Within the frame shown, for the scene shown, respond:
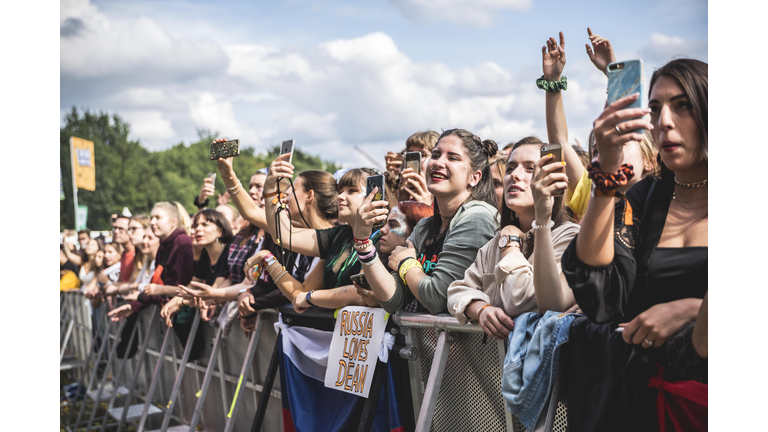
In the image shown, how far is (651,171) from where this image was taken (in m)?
3.03

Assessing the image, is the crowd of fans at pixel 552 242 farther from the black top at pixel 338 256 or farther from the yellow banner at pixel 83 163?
the yellow banner at pixel 83 163

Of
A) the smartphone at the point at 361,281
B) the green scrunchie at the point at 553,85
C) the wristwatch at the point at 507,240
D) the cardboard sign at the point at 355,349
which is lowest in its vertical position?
the cardboard sign at the point at 355,349

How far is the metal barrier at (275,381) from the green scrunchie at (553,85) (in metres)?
1.22

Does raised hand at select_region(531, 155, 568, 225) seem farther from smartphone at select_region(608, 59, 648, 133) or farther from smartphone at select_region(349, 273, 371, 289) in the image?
smartphone at select_region(349, 273, 371, 289)

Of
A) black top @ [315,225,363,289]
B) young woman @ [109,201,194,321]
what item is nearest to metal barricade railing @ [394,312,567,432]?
black top @ [315,225,363,289]

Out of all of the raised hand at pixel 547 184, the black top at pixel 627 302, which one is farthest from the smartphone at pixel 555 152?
the black top at pixel 627 302

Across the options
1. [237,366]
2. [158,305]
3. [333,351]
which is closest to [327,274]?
[333,351]

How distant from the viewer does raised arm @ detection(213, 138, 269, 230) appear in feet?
14.5

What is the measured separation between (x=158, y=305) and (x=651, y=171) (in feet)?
18.2

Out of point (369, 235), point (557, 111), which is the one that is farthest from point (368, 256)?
point (557, 111)

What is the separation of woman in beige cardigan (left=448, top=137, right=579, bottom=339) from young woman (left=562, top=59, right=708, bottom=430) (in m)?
0.23

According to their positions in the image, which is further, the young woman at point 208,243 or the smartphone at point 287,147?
the young woman at point 208,243

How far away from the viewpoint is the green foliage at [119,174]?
61.2 meters

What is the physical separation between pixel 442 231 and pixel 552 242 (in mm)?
1114
